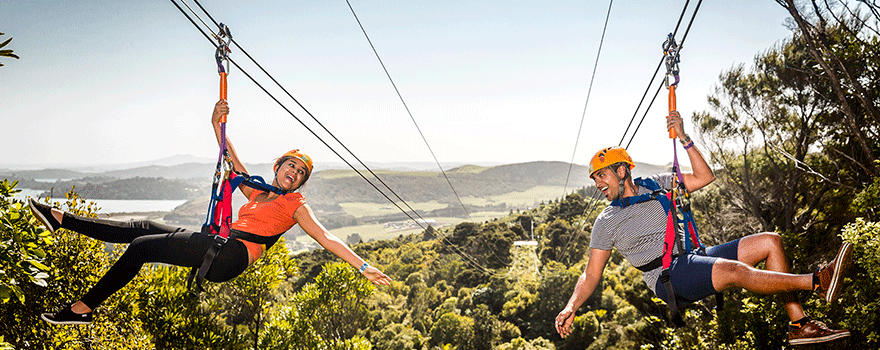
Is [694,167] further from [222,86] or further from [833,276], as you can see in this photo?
[222,86]

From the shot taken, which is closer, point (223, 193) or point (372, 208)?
point (223, 193)

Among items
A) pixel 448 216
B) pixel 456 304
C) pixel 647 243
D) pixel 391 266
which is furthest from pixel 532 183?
pixel 647 243

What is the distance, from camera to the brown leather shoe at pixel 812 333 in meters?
3.19

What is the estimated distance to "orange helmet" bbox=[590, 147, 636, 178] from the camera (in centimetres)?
396

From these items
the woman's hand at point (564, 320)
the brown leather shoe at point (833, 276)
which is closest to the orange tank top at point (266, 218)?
the woman's hand at point (564, 320)

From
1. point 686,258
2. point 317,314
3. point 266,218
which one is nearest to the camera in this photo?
point 686,258

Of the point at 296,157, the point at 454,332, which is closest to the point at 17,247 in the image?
the point at 296,157

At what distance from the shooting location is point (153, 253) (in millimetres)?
3609

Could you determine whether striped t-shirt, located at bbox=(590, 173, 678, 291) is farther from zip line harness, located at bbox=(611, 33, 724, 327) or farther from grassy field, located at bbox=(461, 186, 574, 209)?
grassy field, located at bbox=(461, 186, 574, 209)

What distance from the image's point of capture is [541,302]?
38688 millimetres

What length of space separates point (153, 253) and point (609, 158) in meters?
3.84

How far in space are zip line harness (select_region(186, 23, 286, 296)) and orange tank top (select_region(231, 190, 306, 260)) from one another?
0.16ft

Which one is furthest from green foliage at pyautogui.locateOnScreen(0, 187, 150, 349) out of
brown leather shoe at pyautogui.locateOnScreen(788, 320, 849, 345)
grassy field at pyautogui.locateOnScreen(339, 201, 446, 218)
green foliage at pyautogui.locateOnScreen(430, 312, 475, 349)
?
grassy field at pyautogui.locateOnScreen(339, 201, 446, 218)

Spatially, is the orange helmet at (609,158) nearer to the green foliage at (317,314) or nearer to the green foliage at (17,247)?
the green foliage at (17,247)
